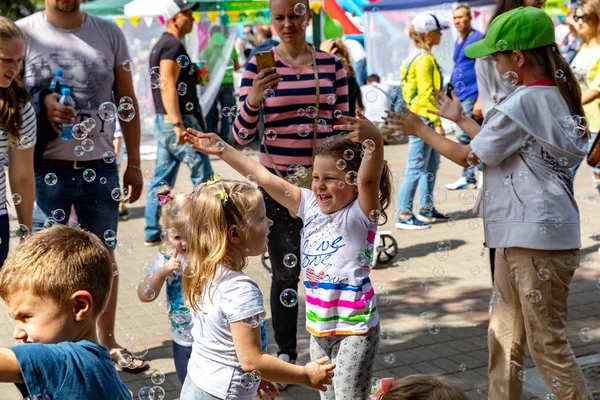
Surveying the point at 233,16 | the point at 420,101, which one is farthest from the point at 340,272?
the point at 233,16

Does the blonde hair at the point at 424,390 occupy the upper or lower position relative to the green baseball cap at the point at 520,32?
lower

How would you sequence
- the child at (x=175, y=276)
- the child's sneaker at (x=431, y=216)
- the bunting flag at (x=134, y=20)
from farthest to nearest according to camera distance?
the bunting flag at (x=134, y=20) < the child's sneaker at (x=431, y=216) < the child at (x=175, y=276)

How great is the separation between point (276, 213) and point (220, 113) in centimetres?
1022

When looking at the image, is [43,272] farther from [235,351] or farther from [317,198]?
[317,198]

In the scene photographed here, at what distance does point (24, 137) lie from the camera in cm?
380

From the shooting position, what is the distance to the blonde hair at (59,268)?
1.92 m

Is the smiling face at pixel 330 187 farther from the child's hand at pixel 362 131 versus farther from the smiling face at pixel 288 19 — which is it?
the smiling face at pixel 288 19

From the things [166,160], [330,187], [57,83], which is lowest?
[166,160]

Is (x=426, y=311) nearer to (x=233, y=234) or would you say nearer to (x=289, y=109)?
(x=289, y=109)

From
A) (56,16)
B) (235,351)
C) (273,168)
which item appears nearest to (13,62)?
(56,16)

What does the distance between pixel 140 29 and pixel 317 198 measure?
1165cm

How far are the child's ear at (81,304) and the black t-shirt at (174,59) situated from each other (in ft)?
15.2

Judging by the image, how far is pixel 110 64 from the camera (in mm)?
4344

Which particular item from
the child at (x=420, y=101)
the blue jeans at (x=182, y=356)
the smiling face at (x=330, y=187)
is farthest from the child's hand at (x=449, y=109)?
the child at (x=420, y=101)
